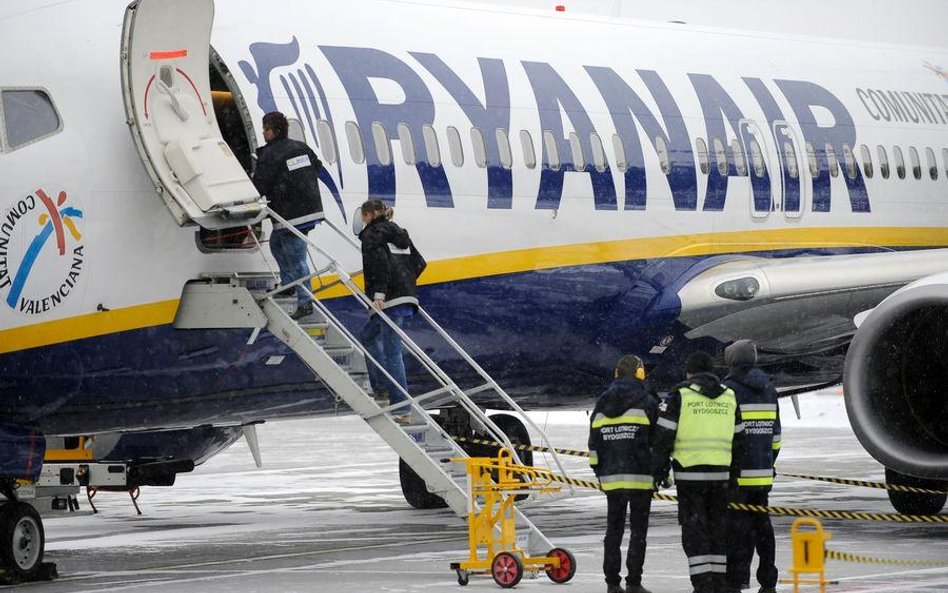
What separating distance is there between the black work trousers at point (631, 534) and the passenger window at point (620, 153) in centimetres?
538

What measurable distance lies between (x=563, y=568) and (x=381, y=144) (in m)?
3.99

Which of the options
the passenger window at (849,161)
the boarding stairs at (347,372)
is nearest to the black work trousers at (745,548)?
the boarding stairs at (347,372)

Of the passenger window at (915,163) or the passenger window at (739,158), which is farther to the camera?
the passenger window at (915,163)

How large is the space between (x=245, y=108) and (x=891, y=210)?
803 cm

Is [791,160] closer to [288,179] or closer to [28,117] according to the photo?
[288,179]

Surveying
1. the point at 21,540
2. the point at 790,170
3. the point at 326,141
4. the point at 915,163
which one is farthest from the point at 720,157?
the point at 21,540

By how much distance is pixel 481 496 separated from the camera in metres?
12.5

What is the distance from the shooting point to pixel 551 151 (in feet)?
50.4

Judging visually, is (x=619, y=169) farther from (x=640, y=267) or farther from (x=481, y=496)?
(x=481, y=496)

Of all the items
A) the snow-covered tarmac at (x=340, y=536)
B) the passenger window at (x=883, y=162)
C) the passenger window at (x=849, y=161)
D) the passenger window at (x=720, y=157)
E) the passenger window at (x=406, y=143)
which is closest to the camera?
the snow-covered tarmac at (x=340, y=536)

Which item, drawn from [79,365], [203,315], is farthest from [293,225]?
[79,365]

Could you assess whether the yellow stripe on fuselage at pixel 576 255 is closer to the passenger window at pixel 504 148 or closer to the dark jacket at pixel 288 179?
the passenger window at pixel 504 148

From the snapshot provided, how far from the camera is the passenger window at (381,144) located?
1402cm

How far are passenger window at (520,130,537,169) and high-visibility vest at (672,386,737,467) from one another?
492cm
